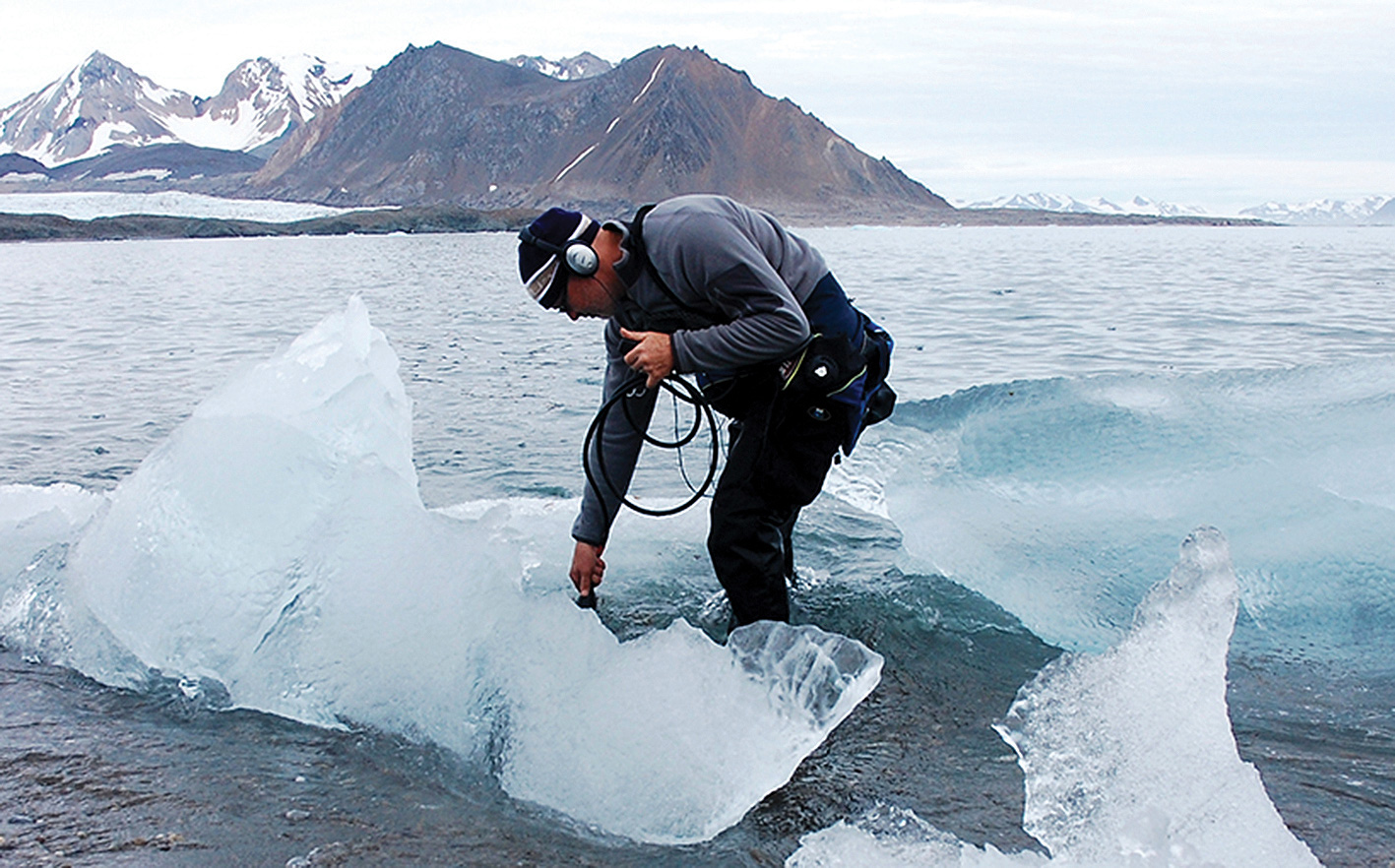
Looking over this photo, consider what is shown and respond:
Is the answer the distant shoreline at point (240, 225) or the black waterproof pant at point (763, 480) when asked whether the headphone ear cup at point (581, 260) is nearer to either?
the black waterproof pant at point (763, 480)

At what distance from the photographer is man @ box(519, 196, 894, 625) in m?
3.01

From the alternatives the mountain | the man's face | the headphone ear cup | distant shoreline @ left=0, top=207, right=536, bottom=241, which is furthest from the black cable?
the mountain

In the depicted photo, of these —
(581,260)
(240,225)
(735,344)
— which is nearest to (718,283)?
(735,344)

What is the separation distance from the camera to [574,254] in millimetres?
3039

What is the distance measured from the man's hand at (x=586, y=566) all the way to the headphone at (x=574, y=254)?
116cm

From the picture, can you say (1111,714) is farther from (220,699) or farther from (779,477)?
(220,699)

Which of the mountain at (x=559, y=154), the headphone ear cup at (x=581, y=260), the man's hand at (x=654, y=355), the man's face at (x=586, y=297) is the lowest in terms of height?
the man's hand at (x=654, y=355)

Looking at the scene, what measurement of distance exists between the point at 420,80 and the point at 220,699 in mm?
209702

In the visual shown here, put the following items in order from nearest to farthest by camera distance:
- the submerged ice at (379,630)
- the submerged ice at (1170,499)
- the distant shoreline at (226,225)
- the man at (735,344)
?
the submerged ice at (379,630) < the man at (735,344) < the submerged ice at (1170,499) < the distant shoreline at (226,225)

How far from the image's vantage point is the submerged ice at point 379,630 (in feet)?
9.53

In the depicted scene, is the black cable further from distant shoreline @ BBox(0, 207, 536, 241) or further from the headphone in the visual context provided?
distant shoreline @ BBox(0, 207, 536, 241)

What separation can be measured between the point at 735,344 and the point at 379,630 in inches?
58.1

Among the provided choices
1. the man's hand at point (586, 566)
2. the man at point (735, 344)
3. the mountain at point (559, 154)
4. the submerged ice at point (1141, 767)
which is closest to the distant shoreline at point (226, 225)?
the man's hand at point (586, 566)

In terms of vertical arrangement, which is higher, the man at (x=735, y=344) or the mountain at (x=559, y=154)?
the mountain at (x=559, y=154)
